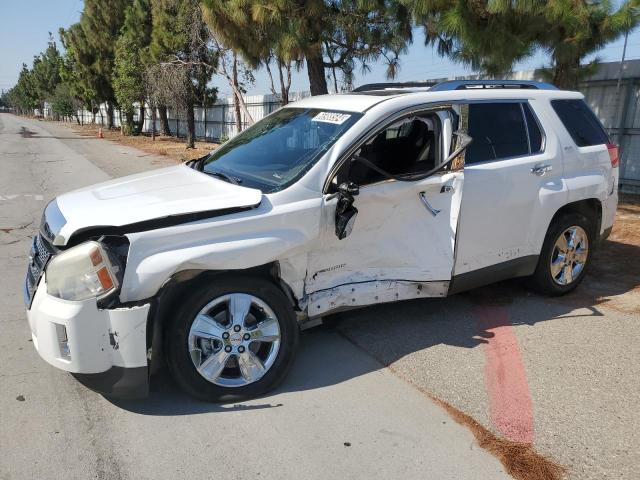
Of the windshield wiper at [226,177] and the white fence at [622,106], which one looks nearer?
the windshield wiper at [226,177]

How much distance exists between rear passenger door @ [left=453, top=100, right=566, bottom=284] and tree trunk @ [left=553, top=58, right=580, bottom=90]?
462cm

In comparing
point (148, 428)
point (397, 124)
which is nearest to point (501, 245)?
point (397, 124)

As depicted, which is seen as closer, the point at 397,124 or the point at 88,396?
the point at 88,396

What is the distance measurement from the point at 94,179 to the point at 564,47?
11.0 meters

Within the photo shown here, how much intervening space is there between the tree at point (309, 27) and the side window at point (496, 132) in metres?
6.49

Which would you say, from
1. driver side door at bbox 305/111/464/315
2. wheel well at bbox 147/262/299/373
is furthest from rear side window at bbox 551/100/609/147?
wheel well at bbox 147/262/299/373

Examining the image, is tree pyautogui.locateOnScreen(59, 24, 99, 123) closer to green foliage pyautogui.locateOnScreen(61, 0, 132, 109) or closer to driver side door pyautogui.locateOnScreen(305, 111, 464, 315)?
green foliage pyautogui.locateOnScreen(61, 0, 132, 109)

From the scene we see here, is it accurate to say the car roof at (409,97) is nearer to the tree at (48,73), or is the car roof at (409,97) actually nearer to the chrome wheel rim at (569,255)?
the chrome wheel rim at (569,255)

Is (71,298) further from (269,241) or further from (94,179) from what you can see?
(94,179)

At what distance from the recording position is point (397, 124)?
414cm

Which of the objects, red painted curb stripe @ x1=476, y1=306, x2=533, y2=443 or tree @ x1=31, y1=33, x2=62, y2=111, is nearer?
red painted curb stripe @ x1=476, y1=306, x2=533, y2=443

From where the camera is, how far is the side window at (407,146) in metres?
4.29

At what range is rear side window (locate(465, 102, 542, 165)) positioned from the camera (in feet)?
14.6

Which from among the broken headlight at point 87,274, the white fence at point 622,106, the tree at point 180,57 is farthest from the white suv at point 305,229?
the tree at point 180,57
